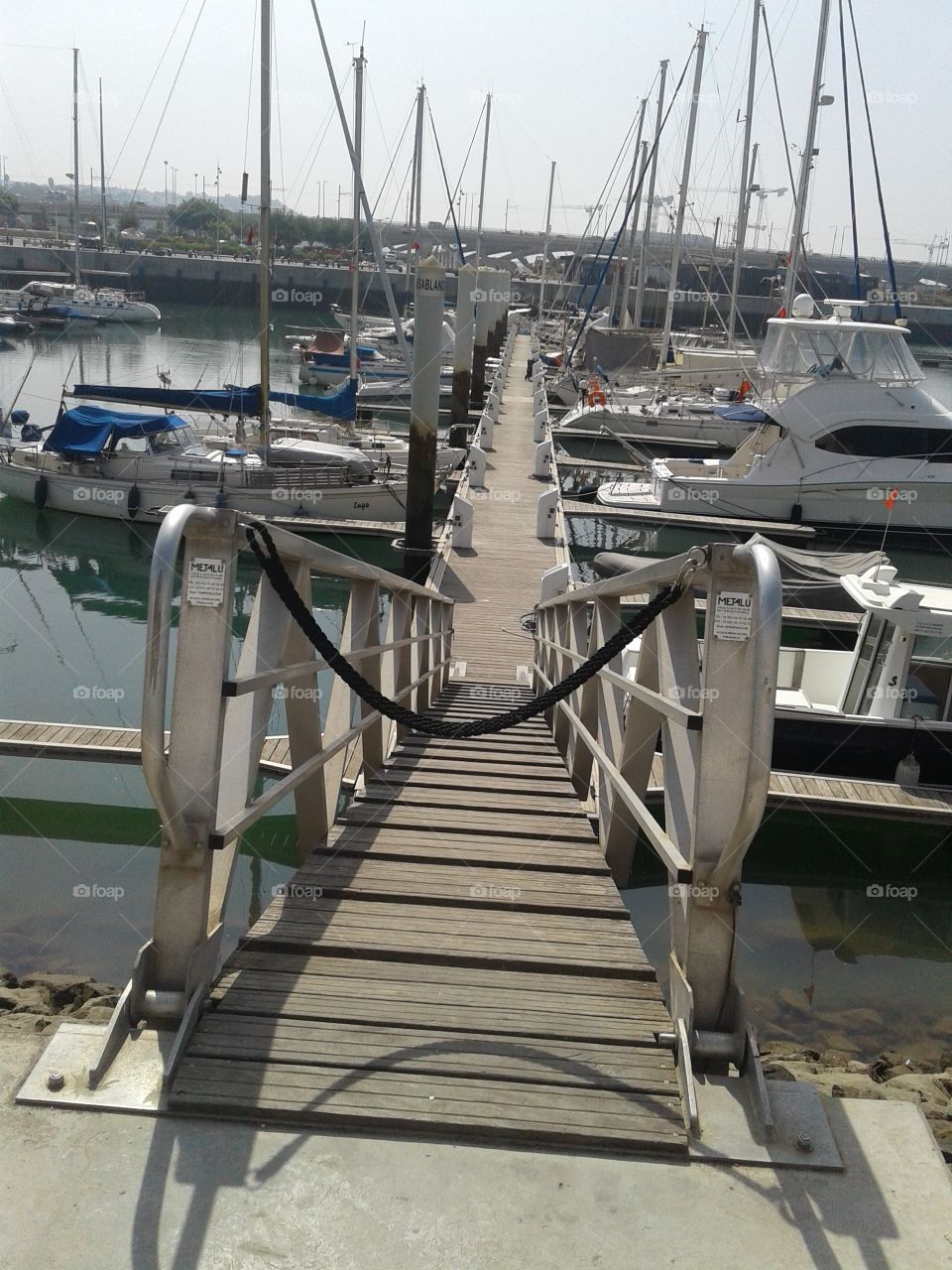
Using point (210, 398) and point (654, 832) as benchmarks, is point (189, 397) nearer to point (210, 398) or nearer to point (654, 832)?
point (210, 398)

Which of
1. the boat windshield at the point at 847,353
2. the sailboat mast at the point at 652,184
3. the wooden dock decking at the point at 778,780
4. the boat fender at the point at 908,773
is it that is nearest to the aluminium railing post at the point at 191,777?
the wooden dock decking at the point at 778,780

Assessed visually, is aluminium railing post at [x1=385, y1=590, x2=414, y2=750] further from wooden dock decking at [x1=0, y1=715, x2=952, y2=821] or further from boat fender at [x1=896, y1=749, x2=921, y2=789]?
boat fender at [x1=896, y1=749, x2=921, y2=789]

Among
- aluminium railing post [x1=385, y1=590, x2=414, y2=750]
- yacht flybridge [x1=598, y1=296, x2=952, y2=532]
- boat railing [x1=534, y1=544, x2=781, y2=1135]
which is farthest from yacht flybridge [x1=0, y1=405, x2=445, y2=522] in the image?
boat railing [x1=534, y1=544, x2=781, y2=1135]

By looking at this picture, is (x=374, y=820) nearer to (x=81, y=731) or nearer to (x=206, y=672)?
(x=206, y=672)

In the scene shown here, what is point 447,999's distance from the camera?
2943 mm

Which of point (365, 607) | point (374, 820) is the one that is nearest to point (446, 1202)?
point (374, 820)

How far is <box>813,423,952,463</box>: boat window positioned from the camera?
22250mm

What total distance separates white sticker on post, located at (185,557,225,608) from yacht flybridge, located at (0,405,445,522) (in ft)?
59.8

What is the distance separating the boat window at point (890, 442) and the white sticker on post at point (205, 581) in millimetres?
21646

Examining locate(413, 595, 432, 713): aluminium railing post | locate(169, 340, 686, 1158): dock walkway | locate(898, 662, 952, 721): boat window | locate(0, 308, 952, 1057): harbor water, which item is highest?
locate(169, 340, 686, 1158): dock walkway

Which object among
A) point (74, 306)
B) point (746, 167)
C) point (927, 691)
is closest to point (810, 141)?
point (746, 167)

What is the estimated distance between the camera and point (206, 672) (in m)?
2.75

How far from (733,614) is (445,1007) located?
50.6 inches

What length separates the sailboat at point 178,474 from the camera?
20812 millimetres
